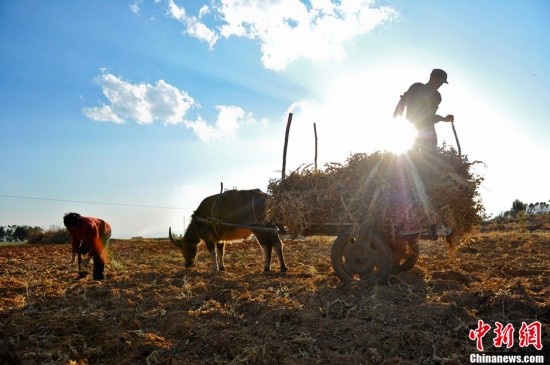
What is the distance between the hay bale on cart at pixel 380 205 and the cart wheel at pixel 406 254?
0.11 metres

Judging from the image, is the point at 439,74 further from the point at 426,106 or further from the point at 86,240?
the point at 86,240

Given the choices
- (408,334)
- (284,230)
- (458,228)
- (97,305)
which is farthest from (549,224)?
(97,305)

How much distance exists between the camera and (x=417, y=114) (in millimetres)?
6332

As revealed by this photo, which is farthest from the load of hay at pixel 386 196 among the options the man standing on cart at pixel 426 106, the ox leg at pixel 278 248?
the ox leg at pixel 278 248

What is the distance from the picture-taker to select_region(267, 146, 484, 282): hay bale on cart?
17.1 ft

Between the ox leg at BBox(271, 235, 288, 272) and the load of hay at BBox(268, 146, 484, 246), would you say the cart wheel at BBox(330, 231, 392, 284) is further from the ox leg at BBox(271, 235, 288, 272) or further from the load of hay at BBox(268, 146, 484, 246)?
the ox leg at BBox(271, 235, 288, 272)

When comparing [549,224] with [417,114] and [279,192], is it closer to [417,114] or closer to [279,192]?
[417,114]

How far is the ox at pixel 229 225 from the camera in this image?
24.1 feet

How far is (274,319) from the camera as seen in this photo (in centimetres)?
398

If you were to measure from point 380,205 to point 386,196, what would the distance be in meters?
0.16

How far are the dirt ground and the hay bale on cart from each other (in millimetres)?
546

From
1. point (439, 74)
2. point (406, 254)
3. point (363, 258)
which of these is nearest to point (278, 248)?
point (363, 258)

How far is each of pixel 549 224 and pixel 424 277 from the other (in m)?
18.0

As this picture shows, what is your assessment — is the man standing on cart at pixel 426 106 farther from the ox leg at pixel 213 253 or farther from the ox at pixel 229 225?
the ox leg at pixel 213 253
